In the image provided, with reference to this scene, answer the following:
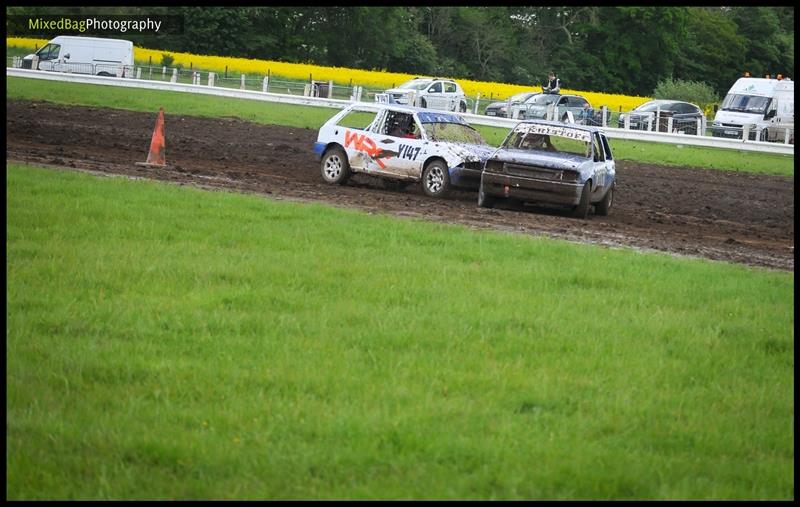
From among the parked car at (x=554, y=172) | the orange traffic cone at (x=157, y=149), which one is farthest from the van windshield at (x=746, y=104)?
the orange traffic cone at (x=157, y=149)

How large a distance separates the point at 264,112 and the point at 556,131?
20.7m

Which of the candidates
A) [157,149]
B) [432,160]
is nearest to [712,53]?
[432,160]

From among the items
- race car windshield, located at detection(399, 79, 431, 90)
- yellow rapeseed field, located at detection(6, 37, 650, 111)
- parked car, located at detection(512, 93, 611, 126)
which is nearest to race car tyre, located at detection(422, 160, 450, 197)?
parked car, located at detection(512, 93, 611, 126)

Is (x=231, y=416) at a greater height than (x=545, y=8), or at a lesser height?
lesser

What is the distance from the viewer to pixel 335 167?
1975 cm

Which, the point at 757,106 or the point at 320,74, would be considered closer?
the point at 757,106

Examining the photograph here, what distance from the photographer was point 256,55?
84938mm

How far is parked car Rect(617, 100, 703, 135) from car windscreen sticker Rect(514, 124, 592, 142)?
76.7 feet

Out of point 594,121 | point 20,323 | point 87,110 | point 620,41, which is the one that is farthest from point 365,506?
point 620,41

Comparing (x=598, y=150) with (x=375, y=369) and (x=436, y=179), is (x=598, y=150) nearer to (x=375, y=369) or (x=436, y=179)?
(x=436, y=179)

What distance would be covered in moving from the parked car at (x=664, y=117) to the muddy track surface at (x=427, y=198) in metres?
13.5

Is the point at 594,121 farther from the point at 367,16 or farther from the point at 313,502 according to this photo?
the point at 367,16

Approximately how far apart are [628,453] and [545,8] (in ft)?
305

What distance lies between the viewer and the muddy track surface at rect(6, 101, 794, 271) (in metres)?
15.7
